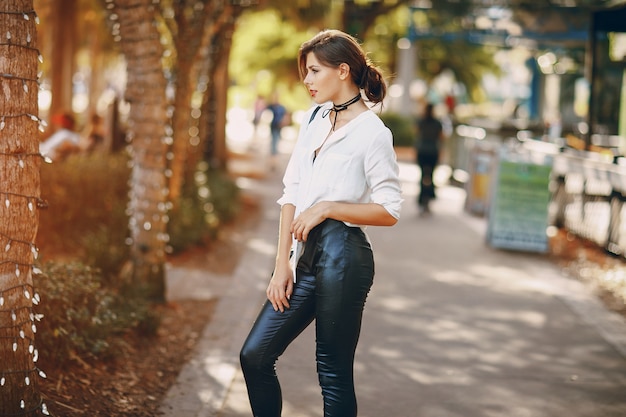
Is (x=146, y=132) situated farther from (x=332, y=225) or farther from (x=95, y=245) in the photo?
(x=332, y=225)

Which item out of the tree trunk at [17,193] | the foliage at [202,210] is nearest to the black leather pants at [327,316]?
the tree trunk at [17,193]

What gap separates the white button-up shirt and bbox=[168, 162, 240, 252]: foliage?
6.87 meters

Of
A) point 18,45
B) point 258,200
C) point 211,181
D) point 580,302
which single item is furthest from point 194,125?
point 18,45

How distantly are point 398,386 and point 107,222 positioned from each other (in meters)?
5.93

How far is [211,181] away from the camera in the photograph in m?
15.4

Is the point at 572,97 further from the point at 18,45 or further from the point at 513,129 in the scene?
the point at 18,45

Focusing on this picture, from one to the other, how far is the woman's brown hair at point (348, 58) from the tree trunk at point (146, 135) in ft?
12.0

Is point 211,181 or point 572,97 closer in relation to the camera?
point 211,181

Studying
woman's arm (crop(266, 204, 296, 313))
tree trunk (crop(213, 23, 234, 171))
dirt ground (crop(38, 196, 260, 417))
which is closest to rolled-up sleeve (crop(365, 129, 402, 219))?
woman's arm (crop(266, 204, 296, 313))

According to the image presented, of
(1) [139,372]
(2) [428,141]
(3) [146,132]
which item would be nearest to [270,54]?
(2) [428,141]

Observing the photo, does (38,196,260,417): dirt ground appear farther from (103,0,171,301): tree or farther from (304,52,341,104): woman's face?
(304,52,341,104): woman's face

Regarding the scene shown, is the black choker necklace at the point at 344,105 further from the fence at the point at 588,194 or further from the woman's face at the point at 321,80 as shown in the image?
the fence at the point at 588,194

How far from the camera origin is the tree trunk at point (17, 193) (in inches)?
165

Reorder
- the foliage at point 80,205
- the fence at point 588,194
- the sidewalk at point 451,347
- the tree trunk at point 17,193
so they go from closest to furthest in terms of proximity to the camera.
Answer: the tree trunk at point 17,193
the sidewalk at point 451,347
the foliage at point 80,205
the fence at point 588,194
